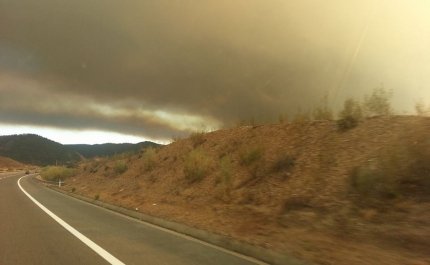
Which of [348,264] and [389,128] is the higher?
[389,128]

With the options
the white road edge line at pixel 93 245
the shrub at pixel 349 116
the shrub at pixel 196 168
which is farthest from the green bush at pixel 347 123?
the white road edge line at pixel 93 245

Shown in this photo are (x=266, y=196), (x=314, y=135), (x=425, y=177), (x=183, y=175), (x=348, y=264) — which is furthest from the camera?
(x=183, y=175)

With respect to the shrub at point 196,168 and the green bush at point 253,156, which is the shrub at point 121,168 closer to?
the shrub at point 196,168

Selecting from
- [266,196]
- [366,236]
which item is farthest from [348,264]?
[266,196]

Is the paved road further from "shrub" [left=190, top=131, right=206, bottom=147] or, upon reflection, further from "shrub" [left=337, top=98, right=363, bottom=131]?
"shrub" [left=190, top=131, right=206, bottom=147]

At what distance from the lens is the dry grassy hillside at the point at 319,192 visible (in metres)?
9.87

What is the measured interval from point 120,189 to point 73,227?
17.7m

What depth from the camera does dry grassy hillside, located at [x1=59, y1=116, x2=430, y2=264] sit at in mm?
9867

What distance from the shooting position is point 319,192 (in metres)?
15.0

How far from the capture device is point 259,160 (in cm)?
2127

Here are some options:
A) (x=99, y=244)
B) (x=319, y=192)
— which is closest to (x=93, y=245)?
(x=99, y=244)

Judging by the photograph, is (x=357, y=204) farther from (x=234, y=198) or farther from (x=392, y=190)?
(x=234, y=198)

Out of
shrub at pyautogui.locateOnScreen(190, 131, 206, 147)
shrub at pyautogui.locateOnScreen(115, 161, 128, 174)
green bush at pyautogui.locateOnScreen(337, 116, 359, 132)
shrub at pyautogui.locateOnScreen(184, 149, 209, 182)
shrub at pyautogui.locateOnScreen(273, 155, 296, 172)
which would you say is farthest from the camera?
shrub at pyautogui.locateOnScreen(115, 161, 128, 174)

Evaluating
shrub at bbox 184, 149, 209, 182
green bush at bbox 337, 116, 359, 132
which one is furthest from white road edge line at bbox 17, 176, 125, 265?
green bush at bbox 337, 116, 359, 132
